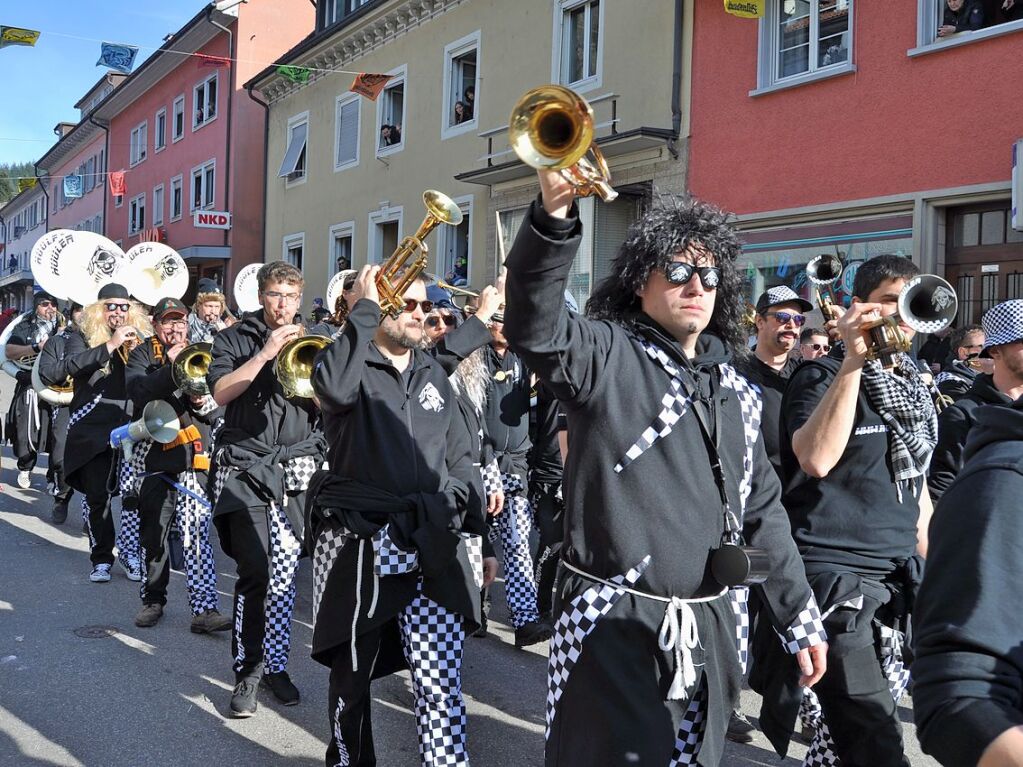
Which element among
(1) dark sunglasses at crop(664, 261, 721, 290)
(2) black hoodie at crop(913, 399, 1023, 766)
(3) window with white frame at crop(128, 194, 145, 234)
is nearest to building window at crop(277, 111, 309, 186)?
(3) window with white frame at crop(128, 194, 145, 234)

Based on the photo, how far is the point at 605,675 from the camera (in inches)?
93.0

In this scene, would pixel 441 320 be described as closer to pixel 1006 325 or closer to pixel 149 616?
pixel 1006 325

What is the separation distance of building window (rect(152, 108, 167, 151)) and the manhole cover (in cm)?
3076

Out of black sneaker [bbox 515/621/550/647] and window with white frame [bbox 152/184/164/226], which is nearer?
Answer: black sneaker [bbox 515/621/550/647]

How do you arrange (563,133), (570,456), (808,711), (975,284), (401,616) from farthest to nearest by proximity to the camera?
(975,284) → (808,711) → (401,616) → (570,456) → (563,133)

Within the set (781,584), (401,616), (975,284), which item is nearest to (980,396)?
(781,584)

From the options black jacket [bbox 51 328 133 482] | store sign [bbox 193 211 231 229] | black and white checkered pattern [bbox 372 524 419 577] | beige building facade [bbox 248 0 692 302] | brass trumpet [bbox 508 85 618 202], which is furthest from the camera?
store sign [bbox 193 211 231 229]

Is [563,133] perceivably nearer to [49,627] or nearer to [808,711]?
[808,711]

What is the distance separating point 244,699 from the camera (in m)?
4.60

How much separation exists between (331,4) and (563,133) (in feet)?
75.7

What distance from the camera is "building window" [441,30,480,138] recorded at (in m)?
18.1

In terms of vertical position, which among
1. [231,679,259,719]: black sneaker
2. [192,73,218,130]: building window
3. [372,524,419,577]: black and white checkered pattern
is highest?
[192,73,218,130]: building window

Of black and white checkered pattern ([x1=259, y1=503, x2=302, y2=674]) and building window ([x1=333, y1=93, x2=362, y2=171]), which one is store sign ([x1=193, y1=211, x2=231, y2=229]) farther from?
black and white checkered pattern ([x1=259, y1=503, x2=302, y2=674])

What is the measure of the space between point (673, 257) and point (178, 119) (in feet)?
109
